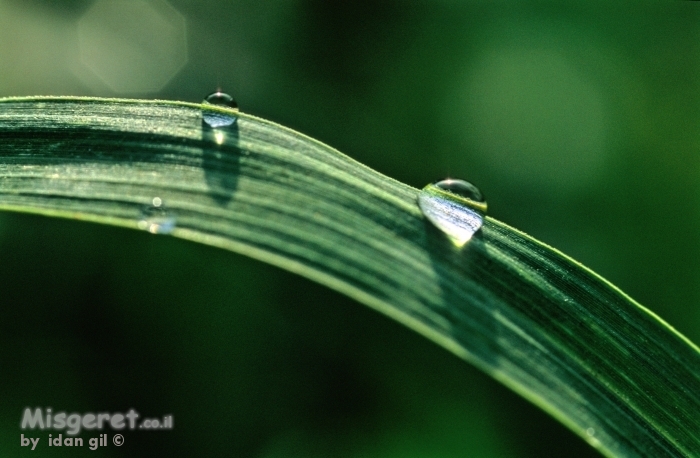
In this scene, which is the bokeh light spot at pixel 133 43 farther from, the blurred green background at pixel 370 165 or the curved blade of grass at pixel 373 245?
the curved blade of grass at pixel 373 245

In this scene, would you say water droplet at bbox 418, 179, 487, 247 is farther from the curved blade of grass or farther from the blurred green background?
the blurred green background

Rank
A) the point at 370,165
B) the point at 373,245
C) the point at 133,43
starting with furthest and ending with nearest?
1. the point at 133,43
2. the point at 370,165
3. the point at 373,245

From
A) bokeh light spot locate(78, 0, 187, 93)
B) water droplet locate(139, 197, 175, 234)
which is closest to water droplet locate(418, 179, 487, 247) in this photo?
water droplet locate(139, 197, 175, 234)

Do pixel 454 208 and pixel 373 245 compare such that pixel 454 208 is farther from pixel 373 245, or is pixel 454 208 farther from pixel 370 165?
pixel 370 165

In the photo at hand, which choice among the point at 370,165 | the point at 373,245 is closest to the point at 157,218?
the point at 373,245

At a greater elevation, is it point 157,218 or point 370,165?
point 370,165

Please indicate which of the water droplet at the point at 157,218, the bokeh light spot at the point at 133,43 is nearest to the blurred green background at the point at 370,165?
the bokeh light spot at the point at 133,43
